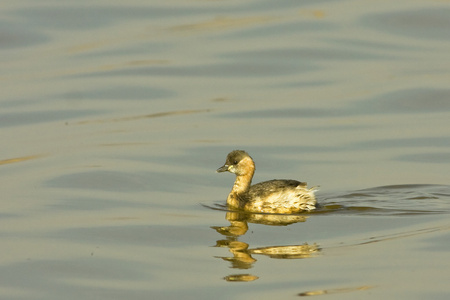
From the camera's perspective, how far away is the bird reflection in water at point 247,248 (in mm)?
8133

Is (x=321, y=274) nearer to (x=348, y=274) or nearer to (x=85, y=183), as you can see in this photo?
(x=348, y=274)

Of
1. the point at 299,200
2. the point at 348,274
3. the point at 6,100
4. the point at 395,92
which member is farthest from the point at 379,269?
the point at 6,100

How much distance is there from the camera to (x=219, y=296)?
24.1ft

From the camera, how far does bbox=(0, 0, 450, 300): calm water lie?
7984 millimetres

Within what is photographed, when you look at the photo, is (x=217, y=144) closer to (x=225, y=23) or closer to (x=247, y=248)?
(x=247, y=248)

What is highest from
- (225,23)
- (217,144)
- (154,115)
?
(225,23)

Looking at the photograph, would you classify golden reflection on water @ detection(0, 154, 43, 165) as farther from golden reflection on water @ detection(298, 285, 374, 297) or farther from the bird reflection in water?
golden reflection on water @ detection(298, 285, 374, 297)

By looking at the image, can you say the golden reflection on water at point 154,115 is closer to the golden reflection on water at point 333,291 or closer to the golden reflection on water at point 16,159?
the golden reflection on water at point 16,159

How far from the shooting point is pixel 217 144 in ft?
43.4

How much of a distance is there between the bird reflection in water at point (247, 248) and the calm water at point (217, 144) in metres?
0.03

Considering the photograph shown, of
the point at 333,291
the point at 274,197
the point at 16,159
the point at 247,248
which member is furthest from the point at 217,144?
the point at 333,291

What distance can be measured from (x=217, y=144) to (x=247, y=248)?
15.3 ft

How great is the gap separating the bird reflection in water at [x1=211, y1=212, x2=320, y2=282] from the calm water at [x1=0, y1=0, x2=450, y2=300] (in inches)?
1.2

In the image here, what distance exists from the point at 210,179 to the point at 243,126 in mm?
2356
